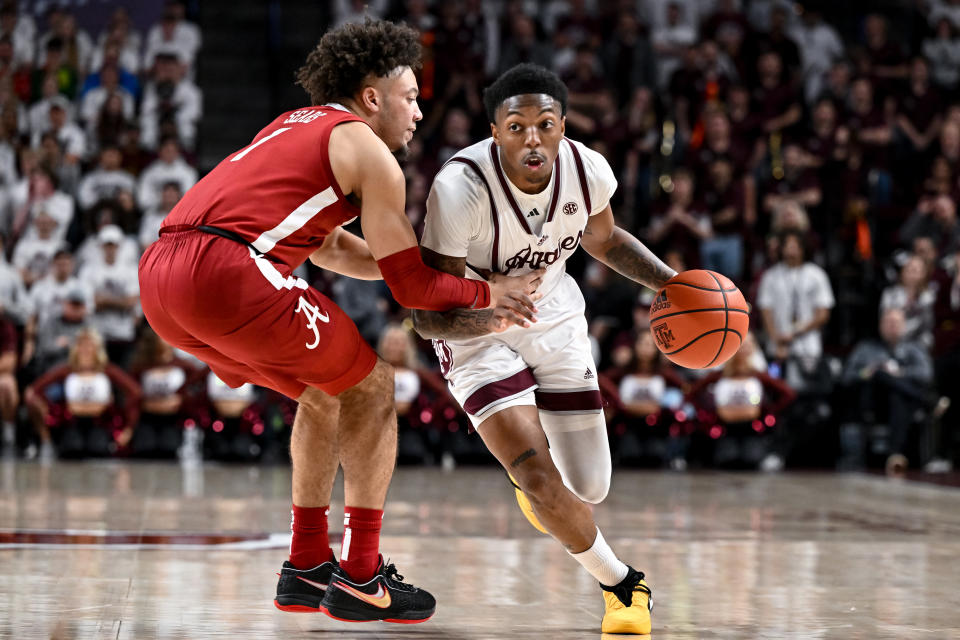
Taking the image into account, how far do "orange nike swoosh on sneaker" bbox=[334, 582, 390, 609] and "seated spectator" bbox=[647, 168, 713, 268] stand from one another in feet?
27.7

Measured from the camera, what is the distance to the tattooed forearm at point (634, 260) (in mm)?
4691

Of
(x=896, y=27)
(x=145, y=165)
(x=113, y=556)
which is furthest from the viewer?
(x=896, y=27)

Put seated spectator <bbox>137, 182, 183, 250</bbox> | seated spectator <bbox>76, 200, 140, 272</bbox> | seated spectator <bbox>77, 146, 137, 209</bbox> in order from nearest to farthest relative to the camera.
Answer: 1. seated spectator <bbox>76, 200, 140, 272</bbox>
2. seated spectator <bbox>137, 182, 183, 250</bbox>
3. seated spectator <bbox>77, 146, 137, 209</bbox>

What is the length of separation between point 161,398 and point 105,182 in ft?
9.09

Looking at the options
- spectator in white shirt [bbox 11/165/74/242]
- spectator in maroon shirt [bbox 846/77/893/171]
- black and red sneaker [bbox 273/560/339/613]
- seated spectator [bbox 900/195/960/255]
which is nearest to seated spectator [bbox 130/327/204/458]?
spectator in white shirt [bbox 11/165/74/242]

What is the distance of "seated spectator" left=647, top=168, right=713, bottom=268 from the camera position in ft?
40.3

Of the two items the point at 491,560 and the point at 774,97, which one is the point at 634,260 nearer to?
the point at 491,560

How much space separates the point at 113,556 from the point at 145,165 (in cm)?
860

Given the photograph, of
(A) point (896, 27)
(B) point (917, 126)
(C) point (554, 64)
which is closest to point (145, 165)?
(C) point (554, 64)

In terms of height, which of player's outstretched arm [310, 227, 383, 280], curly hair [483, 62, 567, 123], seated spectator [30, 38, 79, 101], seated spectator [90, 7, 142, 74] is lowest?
player's outstretched arm [310, 227, 383, 280]

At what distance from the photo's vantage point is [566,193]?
4.50 metres

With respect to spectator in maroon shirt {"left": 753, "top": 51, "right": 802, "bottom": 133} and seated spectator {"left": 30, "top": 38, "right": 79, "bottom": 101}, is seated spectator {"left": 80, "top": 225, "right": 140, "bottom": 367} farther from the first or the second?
spectator in maroon shirt {"left": 753, "top": 51, "right": 802, "bottom": 133}

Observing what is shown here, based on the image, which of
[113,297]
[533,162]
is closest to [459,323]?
[533,162]

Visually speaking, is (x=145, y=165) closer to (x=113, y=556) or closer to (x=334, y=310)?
(x=113, y=556)
